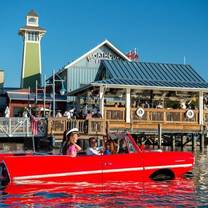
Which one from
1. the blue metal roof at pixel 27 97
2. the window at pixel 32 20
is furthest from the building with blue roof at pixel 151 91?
the window at pixel 32 20

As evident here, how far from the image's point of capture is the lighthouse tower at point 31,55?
52.8 m

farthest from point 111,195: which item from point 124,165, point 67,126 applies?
point 67,126

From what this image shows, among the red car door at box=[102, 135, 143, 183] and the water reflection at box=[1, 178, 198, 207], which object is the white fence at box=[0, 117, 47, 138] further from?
the water reflection at box=[1, 178, 198, 207]

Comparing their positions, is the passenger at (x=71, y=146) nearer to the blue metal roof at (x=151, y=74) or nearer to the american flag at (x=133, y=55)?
the blue metal roof at (x=151, y=74)

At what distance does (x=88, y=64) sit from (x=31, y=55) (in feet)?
26.8

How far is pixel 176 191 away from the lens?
42.7 feet

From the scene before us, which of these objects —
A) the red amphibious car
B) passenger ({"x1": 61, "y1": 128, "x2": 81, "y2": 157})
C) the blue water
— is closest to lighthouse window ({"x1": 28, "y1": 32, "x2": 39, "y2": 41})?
the red amphibious car

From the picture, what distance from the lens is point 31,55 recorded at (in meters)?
53.4

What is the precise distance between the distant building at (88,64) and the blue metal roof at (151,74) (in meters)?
11.1

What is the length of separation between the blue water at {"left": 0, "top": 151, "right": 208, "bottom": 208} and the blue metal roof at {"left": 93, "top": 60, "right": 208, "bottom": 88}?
1742cm

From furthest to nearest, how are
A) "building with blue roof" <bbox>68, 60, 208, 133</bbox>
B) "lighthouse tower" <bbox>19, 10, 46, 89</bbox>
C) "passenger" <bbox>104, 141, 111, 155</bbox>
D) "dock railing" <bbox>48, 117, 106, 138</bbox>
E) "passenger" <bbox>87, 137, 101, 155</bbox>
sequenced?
"lighthouse tower" <bbox>19, 10, 46, 89</bbox>, "building with blue roof" <bbox>68, 60, 208, 133</bbox>, "dock railing" <bbox>48, 117, 106, 138</bbox>, "passenger" <bbox>104, 141, 111, 155</bbox>, "passenger" <bbox>87, 137, 101, 155</bbox>

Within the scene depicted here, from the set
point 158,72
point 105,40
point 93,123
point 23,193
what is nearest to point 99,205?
point 23,193

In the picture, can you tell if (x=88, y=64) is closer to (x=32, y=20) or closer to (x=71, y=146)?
(x=32, y=20)

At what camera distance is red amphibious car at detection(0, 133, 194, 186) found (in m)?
13.4
